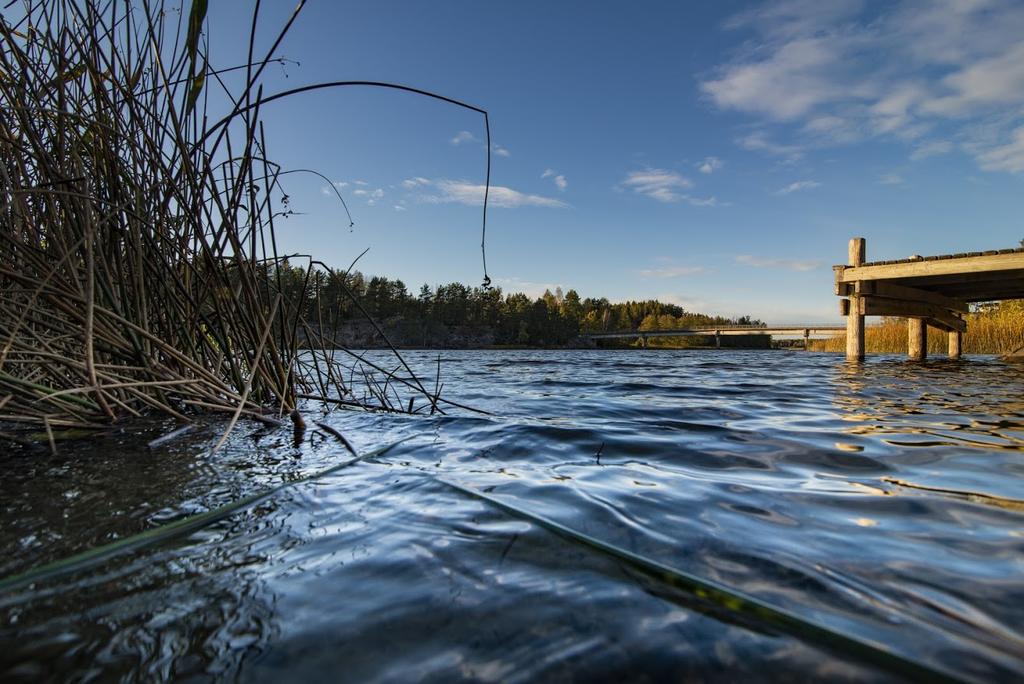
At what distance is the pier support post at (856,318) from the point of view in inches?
423

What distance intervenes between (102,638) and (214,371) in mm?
2240

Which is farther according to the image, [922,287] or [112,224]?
[922,287]

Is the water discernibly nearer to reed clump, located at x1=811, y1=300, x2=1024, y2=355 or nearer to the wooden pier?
the wooden pier

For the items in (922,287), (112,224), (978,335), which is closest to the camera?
(112,224)

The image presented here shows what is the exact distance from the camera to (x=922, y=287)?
11852 millimetres

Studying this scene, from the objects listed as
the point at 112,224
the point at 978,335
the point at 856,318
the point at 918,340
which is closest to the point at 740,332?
the point at 978,335

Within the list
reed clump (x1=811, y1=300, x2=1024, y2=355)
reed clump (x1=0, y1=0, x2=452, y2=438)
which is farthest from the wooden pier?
reed clump (x1=0, y1=0, x2=452, y2=438)

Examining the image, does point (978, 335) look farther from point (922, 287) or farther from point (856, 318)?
point (856, 318)

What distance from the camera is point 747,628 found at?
892 mm

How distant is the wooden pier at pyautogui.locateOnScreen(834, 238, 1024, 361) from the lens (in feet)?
29.8

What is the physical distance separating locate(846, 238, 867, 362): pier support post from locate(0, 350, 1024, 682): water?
9.84 metres

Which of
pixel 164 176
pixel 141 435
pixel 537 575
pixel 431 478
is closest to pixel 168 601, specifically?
pixel 537 575

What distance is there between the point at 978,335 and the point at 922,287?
9856 mm

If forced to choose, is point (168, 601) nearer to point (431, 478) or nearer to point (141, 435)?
point (431, 478)
